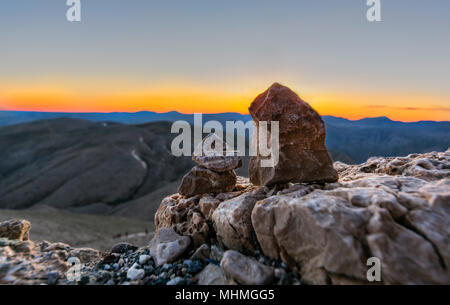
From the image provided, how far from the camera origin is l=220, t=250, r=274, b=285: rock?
14.4 feet

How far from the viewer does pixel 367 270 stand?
3.84 meters

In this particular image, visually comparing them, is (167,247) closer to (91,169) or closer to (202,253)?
(202,253)

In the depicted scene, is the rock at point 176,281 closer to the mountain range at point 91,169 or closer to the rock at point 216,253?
the rock at point 216,253

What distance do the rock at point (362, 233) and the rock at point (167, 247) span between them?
1.79 m

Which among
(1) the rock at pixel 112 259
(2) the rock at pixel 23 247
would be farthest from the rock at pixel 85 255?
(2) the rock at pixel 23 247

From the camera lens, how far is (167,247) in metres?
5.77

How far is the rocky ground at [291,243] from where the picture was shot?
390 centimetres

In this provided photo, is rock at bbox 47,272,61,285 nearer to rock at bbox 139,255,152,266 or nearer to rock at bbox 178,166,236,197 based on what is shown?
rock at bbox 139,255,152,266

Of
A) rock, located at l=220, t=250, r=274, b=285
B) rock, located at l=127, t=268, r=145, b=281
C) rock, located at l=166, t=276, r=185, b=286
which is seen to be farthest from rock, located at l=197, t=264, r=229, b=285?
rock, located at l=127, t=268, r=145, b=281

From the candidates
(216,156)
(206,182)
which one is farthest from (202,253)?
(216,156)

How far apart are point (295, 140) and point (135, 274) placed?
14.3ft
